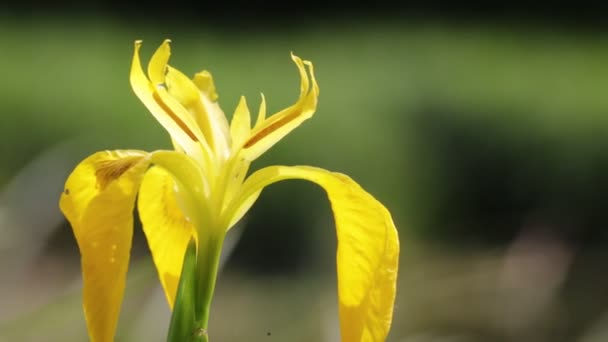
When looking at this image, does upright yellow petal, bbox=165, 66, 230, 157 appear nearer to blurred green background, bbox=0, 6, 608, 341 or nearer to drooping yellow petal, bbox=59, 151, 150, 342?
drooping yellow petal, bbox=59, 151, 150, 342

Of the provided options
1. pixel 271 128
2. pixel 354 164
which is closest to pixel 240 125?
pixel 271 128

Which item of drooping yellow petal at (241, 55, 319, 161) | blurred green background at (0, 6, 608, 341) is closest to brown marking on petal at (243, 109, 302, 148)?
drooping yellow petal at (241, 55, 319, 161)

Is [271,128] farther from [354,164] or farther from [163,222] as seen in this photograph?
[354,164]

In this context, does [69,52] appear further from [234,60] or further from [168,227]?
[168,227]

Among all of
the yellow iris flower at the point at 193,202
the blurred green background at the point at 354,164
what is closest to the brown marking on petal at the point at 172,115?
the yellow iris flower at the point at 193,202

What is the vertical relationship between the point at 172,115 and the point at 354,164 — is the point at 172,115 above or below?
above

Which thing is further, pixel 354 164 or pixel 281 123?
pixel 354 164

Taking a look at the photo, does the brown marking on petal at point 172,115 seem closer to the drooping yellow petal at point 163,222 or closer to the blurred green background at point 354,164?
the drooping yellow petal at point 163,222
